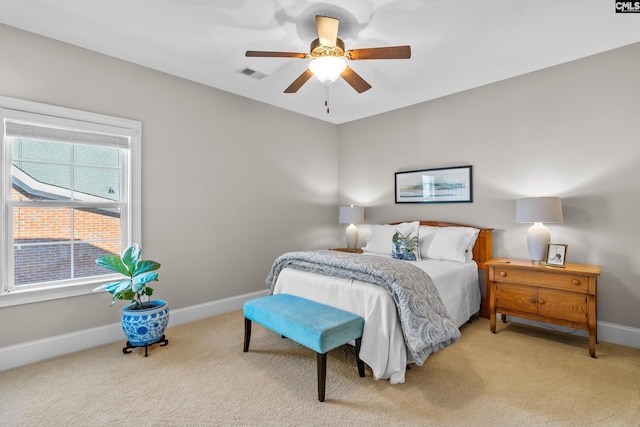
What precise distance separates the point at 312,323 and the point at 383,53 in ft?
6.59

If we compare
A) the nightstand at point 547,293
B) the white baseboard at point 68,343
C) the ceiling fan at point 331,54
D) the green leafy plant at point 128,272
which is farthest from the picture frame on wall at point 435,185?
the green leafy plant at point 128,272

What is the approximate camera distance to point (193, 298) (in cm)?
371

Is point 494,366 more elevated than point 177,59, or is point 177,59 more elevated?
point 177,59

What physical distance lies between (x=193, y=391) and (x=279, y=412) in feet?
2.24

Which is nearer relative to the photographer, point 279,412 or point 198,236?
point 279,412

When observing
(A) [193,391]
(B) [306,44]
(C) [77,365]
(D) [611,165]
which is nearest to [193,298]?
(C) [77,365]

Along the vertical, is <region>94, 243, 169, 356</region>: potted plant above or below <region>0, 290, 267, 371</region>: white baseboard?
above

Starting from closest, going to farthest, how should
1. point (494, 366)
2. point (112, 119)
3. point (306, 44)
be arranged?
point (494, 366)
point (306, 44)
point (112, 119)

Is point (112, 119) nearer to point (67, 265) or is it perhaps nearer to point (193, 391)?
point (67, 265)

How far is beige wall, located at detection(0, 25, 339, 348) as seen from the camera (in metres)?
2.78

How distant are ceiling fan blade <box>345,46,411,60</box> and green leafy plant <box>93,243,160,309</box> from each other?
248 centimetres

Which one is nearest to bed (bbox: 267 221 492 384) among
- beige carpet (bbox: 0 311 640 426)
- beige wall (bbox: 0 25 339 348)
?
beige carpet (bbox: 0 311 640 426)

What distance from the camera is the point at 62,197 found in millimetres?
2920

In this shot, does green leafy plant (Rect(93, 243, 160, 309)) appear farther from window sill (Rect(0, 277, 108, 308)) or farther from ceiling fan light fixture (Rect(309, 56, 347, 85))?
ceiling fan light fixture (Rect(309, 56, 347, 85))
